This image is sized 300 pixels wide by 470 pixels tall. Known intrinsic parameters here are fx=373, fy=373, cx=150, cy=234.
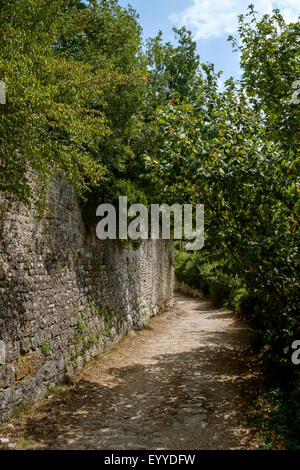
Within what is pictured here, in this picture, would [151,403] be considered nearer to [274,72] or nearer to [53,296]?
[53,296]

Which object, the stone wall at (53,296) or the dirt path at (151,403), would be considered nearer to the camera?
the dirt path at (151,403)

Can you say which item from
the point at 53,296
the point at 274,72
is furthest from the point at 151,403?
the point at 274,72

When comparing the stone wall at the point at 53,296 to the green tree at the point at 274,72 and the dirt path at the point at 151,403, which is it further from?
the green tree at the point at 274,72

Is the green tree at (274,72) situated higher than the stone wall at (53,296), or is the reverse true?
the green tree at (274,72)


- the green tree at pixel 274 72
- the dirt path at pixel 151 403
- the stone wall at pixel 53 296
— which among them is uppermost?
the green tree at pixel 274 72

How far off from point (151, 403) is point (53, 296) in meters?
2.38

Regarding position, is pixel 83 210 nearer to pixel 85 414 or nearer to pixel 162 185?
pixel 162 185

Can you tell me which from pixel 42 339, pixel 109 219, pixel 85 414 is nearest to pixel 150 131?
pixel 109 219

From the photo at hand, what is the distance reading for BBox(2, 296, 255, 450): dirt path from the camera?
177 inches

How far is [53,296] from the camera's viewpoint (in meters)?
6.39

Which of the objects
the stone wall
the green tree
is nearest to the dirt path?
the stone wall

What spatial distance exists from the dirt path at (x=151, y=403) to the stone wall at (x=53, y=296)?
1.31ft

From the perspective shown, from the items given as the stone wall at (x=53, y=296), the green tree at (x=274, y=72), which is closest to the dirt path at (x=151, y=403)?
the stone wall at (x=53, y=296)

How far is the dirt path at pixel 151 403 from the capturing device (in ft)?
14.8
